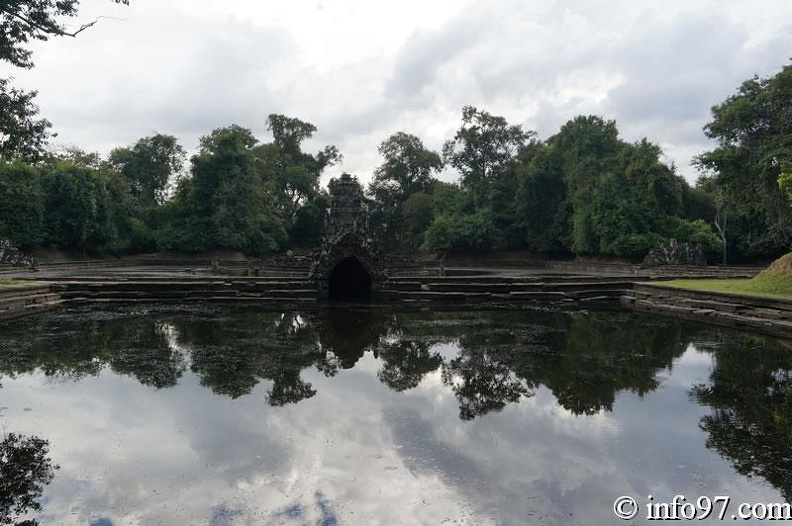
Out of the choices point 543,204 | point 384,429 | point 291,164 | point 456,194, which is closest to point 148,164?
point 291,164

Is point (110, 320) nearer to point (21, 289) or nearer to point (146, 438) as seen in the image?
point (21, 289)

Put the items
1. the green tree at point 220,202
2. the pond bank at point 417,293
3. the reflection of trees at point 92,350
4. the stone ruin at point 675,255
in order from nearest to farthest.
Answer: the reflection of trees at point 92,350 → the pond bank at point 417,293 → the stone ruin at point 675,255 → the green tree at point 220,202

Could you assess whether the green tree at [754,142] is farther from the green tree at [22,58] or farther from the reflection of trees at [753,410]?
the green tree at [22,58]

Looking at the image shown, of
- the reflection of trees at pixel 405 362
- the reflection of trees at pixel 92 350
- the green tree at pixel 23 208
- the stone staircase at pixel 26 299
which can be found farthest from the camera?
the green tree at pixel 23 208

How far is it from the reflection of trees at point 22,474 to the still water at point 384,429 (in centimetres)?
2

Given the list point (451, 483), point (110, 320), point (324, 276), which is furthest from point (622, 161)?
point (451, 483)

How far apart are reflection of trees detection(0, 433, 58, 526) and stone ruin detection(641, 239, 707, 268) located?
3649 centimetres

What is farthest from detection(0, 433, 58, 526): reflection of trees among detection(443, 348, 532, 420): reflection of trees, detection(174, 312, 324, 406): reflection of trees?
detection(443, 348, 532, 420): reflection of trees

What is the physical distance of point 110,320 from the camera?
13.4 m

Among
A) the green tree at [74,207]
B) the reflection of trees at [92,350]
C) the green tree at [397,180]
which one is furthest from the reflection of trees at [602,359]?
the green tree at [397,180]

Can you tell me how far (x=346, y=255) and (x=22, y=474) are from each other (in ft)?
48.4

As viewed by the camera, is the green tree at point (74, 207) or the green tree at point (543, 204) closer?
the green tree at point (74, 207)

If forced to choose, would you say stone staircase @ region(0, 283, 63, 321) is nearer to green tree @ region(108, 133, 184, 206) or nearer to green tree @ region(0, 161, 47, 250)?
green tree @ region(0, 161, 47, 250)

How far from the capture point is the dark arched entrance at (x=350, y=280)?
2038 cm
